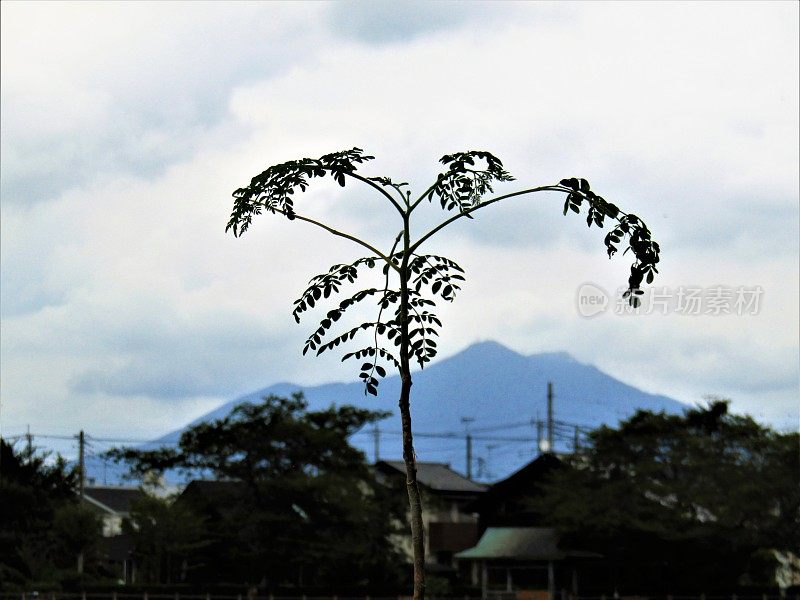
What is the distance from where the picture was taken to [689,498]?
2160 inches

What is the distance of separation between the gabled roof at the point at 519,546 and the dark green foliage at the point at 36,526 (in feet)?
65.7

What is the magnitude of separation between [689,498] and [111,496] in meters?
63.2

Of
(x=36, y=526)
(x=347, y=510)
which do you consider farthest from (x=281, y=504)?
(x=36, y=526)

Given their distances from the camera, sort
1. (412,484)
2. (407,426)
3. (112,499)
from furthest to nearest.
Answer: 1. (112,499)
2. (412,484)
3. (407,426)

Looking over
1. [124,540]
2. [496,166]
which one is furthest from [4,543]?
[496,166]

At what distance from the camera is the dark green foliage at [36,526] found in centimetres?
5359

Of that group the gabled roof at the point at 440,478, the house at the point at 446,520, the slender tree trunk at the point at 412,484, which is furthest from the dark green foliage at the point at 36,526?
the slender tree trunk at the point at 412,484

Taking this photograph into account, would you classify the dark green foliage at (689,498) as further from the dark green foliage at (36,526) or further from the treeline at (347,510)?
the dark green foliage at (36,526)

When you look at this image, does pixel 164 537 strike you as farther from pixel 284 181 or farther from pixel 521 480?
pixel 284 181

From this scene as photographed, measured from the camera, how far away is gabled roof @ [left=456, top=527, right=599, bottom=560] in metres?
60.0

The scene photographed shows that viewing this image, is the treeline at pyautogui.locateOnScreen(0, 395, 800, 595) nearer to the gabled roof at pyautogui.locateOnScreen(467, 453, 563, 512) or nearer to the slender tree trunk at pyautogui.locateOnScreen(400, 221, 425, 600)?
the gabled roof at pyautogui.locateOnScreen(467, 453, 563, 512)

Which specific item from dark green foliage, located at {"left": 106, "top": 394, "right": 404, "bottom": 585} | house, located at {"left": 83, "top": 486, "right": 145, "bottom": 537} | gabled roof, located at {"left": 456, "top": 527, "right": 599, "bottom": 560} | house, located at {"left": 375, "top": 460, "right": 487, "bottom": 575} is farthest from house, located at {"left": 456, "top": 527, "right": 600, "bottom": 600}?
house, located at {"left": 83, "top": 486, "right": 145, "bottom": 537}

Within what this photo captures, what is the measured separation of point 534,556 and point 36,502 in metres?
24.2

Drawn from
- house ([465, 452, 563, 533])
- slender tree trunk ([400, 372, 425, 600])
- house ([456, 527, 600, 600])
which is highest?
house ([465, 452, 563, 533])
